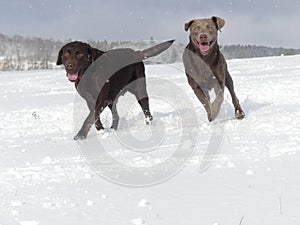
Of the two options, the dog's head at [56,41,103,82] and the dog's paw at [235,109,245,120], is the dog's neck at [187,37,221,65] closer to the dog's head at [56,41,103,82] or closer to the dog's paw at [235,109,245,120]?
the dog's paw at [235,109,245,120]

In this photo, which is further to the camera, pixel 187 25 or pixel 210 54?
pixel 187 25

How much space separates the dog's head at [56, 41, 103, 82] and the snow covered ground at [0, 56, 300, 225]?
2.75 ft

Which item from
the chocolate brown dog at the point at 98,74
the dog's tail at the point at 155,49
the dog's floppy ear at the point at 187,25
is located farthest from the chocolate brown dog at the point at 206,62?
the chocolate brown dog at the point at 98,74

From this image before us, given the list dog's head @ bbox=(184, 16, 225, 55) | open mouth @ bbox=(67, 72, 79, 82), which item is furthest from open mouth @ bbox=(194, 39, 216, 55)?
open mouth @ bbox=(67, 72, 79, 82)

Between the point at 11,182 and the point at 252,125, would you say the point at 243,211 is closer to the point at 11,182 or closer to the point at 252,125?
the point at 11,182

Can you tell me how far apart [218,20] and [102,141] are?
255cm

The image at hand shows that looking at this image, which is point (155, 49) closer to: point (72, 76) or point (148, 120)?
point (148, 120)

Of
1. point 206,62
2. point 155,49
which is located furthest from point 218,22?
point 155,49

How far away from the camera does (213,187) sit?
9.61ft

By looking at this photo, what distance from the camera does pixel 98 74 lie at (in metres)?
6.12

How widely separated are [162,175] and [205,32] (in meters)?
3.37

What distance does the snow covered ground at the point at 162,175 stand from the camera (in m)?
2.44

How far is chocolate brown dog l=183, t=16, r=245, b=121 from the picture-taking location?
628 centimetres

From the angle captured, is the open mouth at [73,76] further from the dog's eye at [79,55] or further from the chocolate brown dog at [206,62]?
the chocolate brown dog at [206,62]
